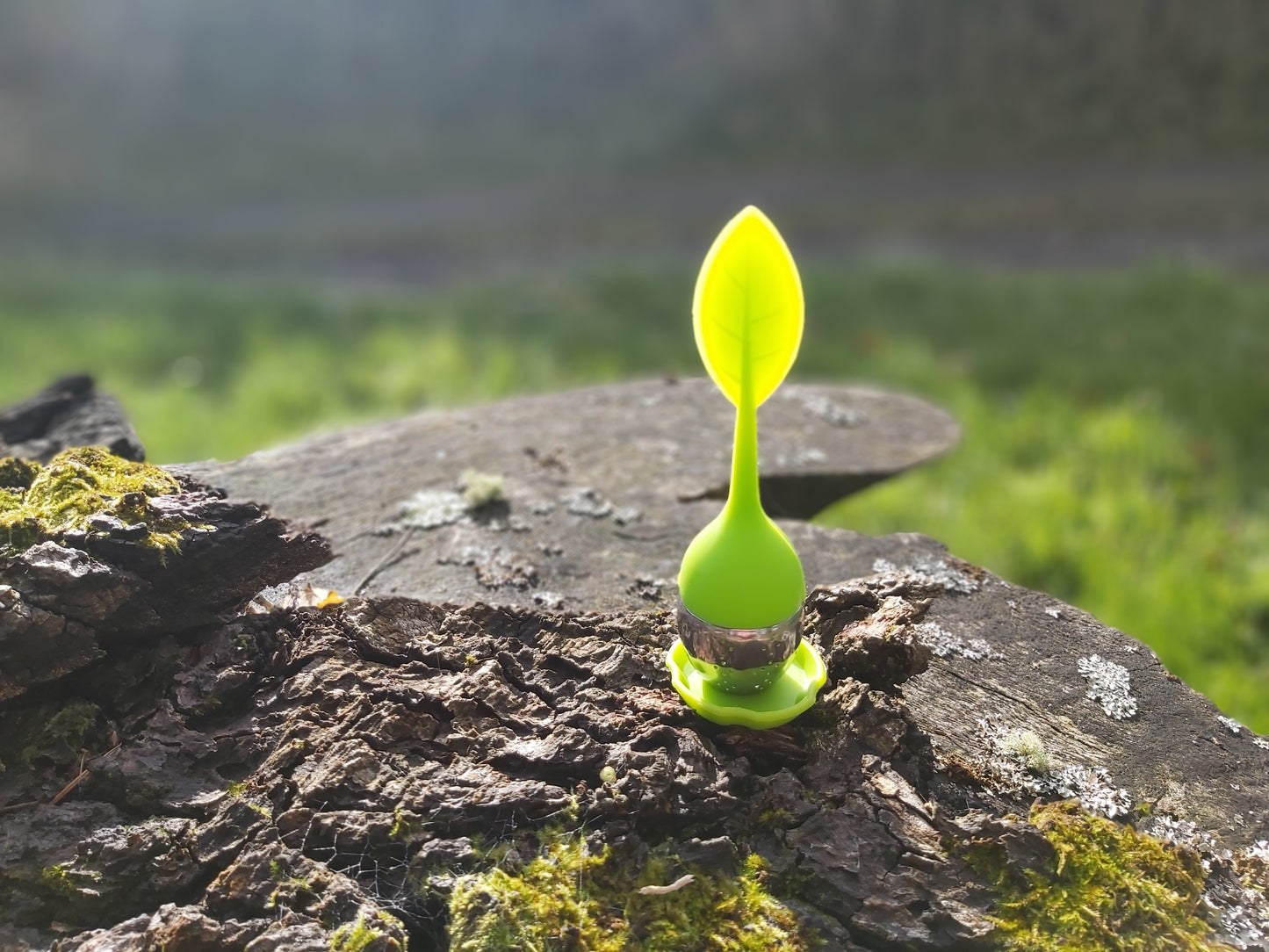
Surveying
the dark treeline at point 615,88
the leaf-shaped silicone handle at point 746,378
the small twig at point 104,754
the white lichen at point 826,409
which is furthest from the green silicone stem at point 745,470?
the dark treeline at point 615,88

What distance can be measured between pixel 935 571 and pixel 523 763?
102 cm

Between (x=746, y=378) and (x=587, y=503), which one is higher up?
(x=746, y=378)

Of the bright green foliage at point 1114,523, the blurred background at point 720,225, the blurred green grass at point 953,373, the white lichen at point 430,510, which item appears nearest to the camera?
the white lichen at point 430,510

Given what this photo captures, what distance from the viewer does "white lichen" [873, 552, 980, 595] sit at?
2113 mm

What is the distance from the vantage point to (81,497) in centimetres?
179

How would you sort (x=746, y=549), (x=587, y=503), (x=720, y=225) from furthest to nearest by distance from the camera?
(x=720, y=225) → (x=587, y=503) → (x=746, y=549)

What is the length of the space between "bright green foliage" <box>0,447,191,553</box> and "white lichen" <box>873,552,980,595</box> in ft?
4.53

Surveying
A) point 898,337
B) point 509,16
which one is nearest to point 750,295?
point 898,337

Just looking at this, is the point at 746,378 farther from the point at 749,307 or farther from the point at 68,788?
the point at 68,788

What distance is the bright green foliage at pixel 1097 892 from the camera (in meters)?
1.45

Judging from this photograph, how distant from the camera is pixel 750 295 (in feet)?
5.40

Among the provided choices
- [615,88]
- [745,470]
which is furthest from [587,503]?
[615,88]

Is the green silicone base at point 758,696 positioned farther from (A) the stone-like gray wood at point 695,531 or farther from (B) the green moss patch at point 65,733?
(B) the green moss patch at point 65,733

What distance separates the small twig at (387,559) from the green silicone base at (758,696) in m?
0.71
